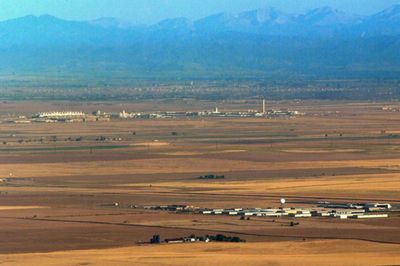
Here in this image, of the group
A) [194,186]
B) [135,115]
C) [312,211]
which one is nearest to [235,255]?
[312,211]

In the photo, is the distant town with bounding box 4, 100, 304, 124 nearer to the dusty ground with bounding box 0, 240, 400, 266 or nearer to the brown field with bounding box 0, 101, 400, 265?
the brown field with bounding box 0, 101, 400, 265

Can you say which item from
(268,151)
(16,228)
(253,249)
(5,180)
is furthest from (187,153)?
(253,249)

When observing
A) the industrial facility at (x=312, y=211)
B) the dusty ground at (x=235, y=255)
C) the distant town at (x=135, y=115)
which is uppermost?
the distant town at (x=135, y=115)

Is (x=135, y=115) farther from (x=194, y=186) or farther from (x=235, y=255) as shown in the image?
(x=235, y=255)

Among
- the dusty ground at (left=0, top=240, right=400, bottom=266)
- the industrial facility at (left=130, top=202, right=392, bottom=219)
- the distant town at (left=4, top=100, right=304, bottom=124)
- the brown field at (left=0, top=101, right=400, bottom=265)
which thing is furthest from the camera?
the distant town at (left=4, top=100, right=304, bottom=124)

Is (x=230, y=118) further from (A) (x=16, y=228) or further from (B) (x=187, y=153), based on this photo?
(A) (x=16, y=228)

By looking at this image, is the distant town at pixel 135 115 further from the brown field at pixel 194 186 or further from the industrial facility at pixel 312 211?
the industrial facility at pixel 312 211

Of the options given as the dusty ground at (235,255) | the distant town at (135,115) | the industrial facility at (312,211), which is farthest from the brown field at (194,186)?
the distant town at (135,115)

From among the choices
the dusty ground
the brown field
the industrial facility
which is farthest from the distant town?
the dusty ground

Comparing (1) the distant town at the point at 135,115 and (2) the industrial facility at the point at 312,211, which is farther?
(1) the distant town at the point at 135,115
